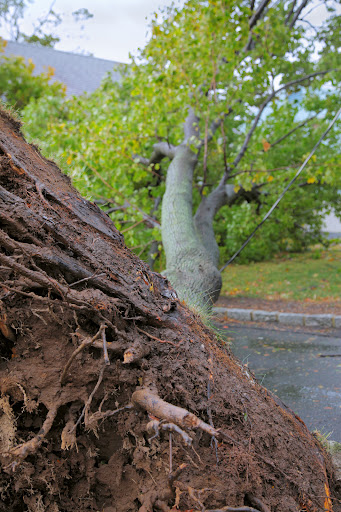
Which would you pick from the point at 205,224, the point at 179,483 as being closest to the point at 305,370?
the point at 205,224

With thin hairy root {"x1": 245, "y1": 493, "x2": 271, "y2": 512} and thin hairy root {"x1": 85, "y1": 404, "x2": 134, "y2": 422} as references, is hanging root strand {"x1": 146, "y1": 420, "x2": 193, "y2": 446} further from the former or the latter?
thin hairy root {"x1": 245, "y1": 493, "x2": 271, "y2": 512}

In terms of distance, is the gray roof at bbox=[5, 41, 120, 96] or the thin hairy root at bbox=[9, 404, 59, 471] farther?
the gray roof at bbox=[5, 41, 120, 96]

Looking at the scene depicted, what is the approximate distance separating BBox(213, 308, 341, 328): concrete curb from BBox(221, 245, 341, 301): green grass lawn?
1.58 metres

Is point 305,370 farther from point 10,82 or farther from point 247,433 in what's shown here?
point 10,82

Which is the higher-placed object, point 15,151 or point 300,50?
point 300,50

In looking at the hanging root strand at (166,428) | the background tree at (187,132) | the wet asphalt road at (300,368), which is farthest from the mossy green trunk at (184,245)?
the hanging root strand at (166,428)

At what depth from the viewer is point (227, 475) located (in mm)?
1797

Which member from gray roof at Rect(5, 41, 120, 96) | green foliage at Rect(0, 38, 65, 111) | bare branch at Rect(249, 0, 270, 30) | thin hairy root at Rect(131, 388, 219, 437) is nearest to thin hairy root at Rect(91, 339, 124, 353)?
thin hairy root at Rect(131, 388, 219, 437)

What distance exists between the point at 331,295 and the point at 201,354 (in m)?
8.11

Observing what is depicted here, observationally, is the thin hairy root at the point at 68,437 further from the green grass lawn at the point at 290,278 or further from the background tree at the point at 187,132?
the green grass lawn at the point at 290,278

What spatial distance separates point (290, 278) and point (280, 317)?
13.0ft

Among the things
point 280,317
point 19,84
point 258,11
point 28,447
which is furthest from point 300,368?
point 19,84

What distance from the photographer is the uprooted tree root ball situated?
68.6 inches

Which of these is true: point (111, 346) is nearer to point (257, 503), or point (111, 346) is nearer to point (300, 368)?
point (257, 503)
